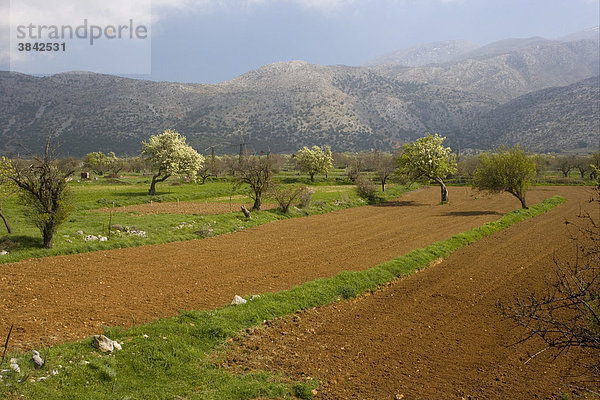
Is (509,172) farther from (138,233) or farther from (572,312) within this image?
(138,233)

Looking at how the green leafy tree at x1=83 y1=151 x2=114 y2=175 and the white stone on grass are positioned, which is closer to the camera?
the white stone on grass

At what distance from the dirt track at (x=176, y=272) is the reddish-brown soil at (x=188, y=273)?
3cm

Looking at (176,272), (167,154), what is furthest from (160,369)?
(167,154)

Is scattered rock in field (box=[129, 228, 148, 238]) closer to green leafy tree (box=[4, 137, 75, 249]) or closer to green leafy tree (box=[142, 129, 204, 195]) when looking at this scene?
green leafy tree (box=[4, 137, 75, 249])

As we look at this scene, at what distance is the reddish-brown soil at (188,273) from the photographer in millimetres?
11375

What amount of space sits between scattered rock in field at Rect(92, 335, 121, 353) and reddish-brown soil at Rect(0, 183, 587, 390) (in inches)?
54.9

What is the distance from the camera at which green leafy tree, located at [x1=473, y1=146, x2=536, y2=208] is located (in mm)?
39000

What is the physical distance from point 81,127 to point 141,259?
19651 cm

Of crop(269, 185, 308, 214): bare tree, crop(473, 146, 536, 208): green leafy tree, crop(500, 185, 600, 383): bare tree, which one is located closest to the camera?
crop(500, 185, 600, 383): bare tree

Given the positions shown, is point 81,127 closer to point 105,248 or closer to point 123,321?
point 105,248

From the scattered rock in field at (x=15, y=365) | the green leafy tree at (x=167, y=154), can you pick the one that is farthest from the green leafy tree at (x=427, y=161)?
the scattered rock in field at (x=15, y=365)

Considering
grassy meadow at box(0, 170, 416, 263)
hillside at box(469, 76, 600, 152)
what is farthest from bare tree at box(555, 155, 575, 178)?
grassy meadow at box(0, 170, 416, 263)

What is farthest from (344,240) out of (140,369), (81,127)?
(81,127)

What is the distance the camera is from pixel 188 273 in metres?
16.6
